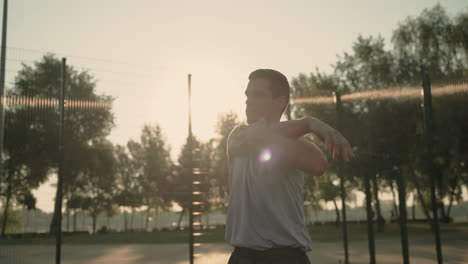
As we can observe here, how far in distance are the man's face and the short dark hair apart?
0.02 m

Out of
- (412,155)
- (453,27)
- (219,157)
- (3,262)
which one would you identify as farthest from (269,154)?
(219,157)

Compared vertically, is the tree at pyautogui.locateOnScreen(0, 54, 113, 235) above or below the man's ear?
above

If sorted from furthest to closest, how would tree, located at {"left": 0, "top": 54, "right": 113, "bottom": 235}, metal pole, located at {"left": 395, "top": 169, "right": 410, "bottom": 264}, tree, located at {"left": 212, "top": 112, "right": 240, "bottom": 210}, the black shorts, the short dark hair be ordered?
tree, located at {"left": 212, "top": 112, "right": 240, "bottom": 210}
tree, located at {"left": 0, "top": 54, "right": 113, "bottom": 235}
metal pole, located at {"left": 395, "top": 169, "right": 410, "bottom": 264}
the short dark hair
the black shorts

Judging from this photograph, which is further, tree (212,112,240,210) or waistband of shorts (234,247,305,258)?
tree (212,112,240,210)

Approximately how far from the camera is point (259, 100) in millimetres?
1892

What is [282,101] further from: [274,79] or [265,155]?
[265,155]

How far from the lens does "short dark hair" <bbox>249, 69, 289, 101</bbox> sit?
187 centimetres

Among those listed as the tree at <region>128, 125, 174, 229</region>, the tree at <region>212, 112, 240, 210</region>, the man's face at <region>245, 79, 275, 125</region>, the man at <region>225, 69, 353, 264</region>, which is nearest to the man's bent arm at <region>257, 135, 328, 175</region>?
the man at <region>225, 69, 353, 264</region>

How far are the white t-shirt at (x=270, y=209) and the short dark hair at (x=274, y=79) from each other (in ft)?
0.98

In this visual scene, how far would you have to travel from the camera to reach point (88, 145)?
25.9 metres

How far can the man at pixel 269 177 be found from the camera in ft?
5.57

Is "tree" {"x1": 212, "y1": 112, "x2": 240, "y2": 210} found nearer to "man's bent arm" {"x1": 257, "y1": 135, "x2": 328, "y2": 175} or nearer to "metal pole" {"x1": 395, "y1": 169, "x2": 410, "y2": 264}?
"metal pole" {"x1": 395, "y1": 169, "x2": 410, "y2": 264}

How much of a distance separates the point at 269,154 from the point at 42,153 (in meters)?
15.0

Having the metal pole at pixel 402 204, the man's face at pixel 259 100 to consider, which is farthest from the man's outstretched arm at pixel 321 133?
the metal pole at pixel 402 204
